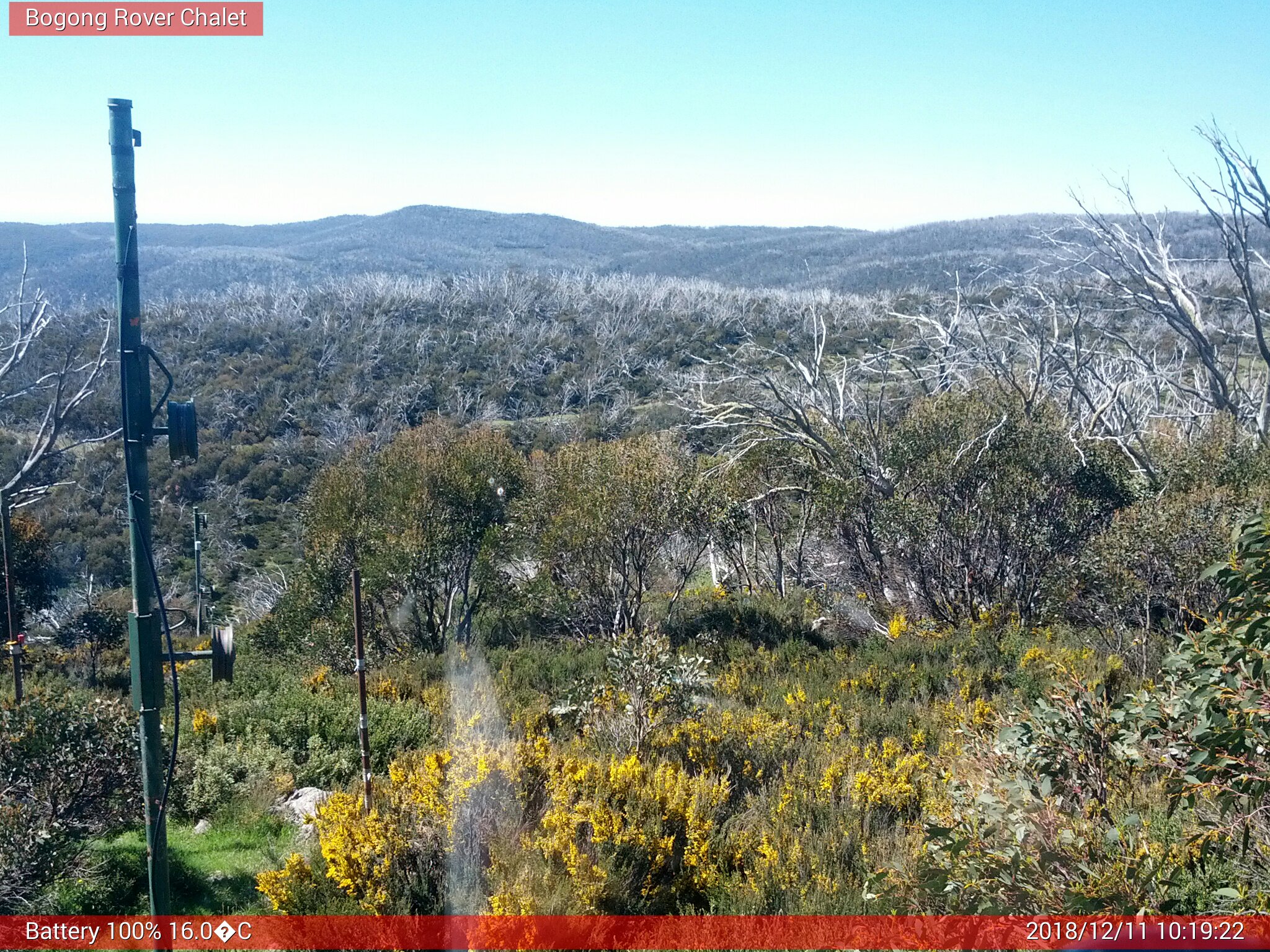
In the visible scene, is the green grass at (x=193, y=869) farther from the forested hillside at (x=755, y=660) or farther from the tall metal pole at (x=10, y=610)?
the tall metal pole at (x=10, y=610)


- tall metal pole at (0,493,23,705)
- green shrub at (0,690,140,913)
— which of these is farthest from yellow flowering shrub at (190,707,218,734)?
green shrub at (0,690,140,913)

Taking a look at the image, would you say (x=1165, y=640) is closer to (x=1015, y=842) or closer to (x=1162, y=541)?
(x=1162, y=541)

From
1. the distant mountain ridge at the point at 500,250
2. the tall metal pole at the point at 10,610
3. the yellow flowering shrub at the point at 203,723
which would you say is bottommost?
the yellow flowering shrub at the point at 203,723

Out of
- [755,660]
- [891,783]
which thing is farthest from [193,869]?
[755,660]

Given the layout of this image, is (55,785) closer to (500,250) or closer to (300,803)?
(300,803)

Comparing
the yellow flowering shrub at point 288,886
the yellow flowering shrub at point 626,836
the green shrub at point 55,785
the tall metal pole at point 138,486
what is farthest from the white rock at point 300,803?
the tall metal pole at point 138,486

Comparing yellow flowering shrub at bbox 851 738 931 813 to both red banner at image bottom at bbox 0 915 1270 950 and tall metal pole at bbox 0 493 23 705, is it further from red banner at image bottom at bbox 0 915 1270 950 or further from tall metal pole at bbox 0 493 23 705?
tall metal pole at bbox 0 493 23 705
